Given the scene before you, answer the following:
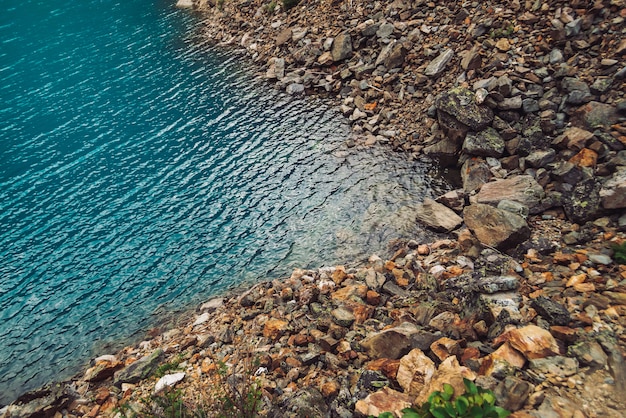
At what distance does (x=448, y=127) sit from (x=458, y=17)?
788cm

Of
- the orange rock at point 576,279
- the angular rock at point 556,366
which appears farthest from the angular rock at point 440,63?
the angular rock at point 556,366

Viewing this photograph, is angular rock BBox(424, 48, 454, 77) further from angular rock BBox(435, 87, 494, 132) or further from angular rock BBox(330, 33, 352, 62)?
angular rock BBox(330, 33, 352, 62)

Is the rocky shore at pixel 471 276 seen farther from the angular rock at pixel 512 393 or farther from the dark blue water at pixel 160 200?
the dark blue water at pixel 160 200

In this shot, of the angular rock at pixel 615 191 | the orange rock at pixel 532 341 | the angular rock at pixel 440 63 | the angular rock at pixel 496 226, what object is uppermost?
the angular rock at pixel 440 63

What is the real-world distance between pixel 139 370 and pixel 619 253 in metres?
13.2

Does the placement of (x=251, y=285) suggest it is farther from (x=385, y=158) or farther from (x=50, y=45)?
(x=50, y=45)

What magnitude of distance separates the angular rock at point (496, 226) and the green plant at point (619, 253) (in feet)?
8.32

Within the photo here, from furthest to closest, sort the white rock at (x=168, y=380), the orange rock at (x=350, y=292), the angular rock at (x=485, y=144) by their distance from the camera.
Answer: the angular rock at (x=485, y=144), the orange rock at (x=350, y=292), the white rock at (x=168, y=380)

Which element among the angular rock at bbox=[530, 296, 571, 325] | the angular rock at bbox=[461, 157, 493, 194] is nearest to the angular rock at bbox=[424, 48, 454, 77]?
the angular rock at bbox=[461, 157, 493, 194]

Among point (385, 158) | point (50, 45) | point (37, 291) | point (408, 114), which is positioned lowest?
point (37, 291)

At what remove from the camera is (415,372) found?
292 inches

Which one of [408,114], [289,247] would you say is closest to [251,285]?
[289,247]

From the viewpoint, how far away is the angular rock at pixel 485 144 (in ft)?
51.9

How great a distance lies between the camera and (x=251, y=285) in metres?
14.2
